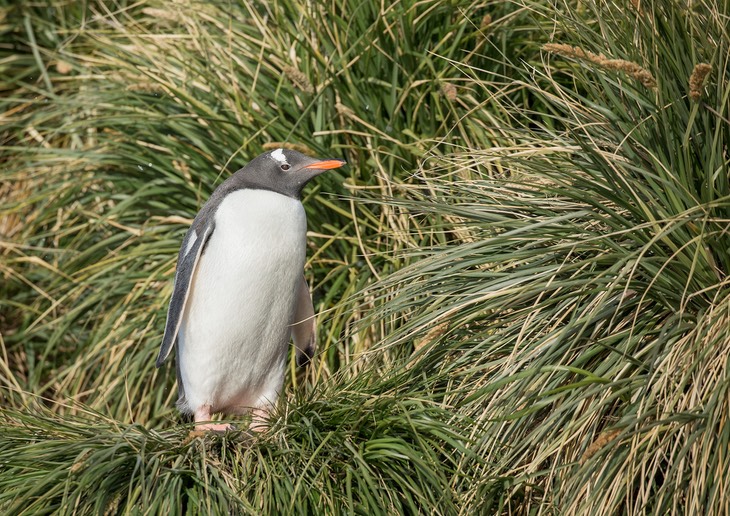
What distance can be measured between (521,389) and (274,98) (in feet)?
6.88

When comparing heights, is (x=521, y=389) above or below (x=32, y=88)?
below

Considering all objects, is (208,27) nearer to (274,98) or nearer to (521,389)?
(274,98)

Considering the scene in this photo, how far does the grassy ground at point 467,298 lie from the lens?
2625mm

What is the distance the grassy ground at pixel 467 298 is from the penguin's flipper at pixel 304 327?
0.13 meters

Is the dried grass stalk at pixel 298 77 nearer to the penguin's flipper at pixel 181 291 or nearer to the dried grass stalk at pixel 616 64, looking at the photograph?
the penguin's flipper at pixel 181 291

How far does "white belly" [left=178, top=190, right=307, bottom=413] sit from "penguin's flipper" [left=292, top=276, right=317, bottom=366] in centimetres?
14

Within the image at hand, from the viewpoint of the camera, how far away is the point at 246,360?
11.6 ft

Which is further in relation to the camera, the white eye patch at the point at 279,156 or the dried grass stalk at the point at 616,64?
the white eye patch at the point at 279,156

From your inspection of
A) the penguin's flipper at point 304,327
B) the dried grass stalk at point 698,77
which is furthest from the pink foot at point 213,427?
the dried grass stalk at point 698,77

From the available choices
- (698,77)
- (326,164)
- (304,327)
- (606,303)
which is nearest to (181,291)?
(304,327)

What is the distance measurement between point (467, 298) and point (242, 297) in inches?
34.1

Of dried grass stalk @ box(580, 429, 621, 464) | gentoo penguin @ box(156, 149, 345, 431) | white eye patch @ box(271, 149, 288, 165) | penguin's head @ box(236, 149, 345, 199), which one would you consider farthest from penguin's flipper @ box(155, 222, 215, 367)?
dried grass stalk @ box(580, 429, 621, 464)

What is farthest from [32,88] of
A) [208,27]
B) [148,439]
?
[148,439]

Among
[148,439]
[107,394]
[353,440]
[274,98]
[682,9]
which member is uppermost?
[682,9]
